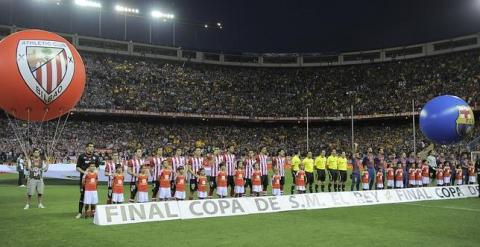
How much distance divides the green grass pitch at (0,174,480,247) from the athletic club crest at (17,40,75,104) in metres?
3.23

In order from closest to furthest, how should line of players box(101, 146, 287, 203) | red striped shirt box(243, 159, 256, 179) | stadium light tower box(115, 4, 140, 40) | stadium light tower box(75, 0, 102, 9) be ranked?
line of players box(101, 146, 287, 203)
red striped shirt box(243, 159, 256, 179)
stadium light tower box(75, 0, 102, 9)
stadium light tower box(115, 4, 140, 40)

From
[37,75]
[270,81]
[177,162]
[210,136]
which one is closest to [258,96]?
[270,81]

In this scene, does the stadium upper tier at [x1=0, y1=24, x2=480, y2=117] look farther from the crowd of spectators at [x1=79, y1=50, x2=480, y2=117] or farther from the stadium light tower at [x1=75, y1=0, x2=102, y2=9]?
the stadium light tower at [x1=75, y1=0, x2=102, y2=9]

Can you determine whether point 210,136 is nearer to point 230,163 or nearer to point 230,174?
point 230,174

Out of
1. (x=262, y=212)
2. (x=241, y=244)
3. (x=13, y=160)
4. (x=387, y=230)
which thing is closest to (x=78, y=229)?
(x=241, y=244)

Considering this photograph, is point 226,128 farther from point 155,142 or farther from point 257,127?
point 155,142

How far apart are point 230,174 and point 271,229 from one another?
660 centimetres

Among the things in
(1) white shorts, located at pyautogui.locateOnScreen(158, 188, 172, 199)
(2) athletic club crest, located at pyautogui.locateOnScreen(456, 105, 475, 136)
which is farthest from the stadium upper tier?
(1) white shorts, located at pyautogui.locateOnScreen(158, 188, 172, 199)

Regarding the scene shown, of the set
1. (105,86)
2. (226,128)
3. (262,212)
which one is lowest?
(262,212)

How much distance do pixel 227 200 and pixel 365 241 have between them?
4.90m

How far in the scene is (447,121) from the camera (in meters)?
16.2

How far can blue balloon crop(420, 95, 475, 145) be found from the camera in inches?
639

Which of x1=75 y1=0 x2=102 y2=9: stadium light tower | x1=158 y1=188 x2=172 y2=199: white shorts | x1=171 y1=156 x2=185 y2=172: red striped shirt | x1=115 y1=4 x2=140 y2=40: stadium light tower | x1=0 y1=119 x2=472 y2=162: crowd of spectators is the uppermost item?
x1=115 y1=4 x2=140 y2=40: stadium light tower

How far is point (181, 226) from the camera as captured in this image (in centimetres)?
1096
